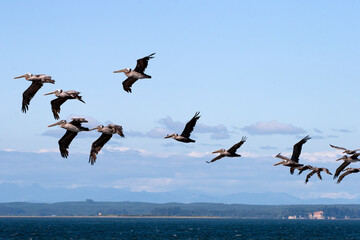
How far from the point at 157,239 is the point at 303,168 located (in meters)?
128

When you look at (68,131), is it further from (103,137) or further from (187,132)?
(187,132)

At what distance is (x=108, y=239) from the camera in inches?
7156

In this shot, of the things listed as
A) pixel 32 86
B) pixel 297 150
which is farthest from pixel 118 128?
pixel 297 150

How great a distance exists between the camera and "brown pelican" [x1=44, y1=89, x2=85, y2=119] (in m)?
45.8

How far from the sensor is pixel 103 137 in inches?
1973

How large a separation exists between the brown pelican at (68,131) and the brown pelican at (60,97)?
1.36 m

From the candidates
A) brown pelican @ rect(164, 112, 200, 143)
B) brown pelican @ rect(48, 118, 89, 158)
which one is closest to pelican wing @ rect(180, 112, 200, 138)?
brown pelican @ rect(164, 112, 200, 143)

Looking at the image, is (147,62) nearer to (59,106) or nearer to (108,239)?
(59,106)

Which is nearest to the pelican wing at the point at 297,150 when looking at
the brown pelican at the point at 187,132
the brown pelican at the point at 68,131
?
the brown pelican at the point at 187,132

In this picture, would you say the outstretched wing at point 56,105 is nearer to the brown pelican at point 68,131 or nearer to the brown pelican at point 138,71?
the brown pelican at point 68,131

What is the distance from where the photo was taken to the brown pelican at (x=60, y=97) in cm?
4578

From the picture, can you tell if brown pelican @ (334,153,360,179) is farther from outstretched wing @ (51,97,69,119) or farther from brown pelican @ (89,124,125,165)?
outstretched wing @ (51,97,69,119)

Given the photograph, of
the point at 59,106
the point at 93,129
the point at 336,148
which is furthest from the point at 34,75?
the point at 336,148

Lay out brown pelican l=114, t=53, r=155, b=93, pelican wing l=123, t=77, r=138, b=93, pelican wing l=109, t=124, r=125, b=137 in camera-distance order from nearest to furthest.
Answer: pelican wing l=109, t=124, r=125, b=137
brown pelican l=114, t=53, r=155, b=93
pelican wing l=123, t=77, r=138, b=93
